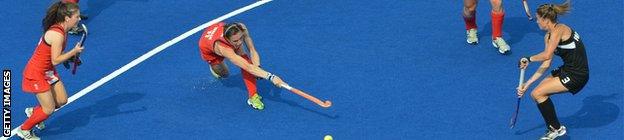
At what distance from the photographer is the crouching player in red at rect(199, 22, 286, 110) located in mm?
9539

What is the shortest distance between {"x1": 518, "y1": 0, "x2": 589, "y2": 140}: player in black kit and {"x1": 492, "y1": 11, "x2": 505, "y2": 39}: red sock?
212 centimetres

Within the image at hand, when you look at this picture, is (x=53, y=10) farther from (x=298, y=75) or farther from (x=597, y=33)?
(x=597, y=33)

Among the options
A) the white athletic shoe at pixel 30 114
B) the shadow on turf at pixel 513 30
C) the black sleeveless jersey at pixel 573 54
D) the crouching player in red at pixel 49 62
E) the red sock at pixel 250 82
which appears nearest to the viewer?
the black sleeveless jersey at pixel 573 54

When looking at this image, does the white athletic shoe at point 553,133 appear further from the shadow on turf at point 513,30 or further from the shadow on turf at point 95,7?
the shadow on turf at point 95,7

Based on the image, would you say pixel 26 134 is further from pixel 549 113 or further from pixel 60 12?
pixel 549 113

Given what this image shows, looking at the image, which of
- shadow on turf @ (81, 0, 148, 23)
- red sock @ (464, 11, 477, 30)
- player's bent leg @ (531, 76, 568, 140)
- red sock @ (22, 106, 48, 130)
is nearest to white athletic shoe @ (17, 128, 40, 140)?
red sock @ (22, 106, 48, 130)

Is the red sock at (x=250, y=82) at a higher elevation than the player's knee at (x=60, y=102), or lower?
higher

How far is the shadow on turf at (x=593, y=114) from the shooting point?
9797 mm

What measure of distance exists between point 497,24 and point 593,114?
6.27ft

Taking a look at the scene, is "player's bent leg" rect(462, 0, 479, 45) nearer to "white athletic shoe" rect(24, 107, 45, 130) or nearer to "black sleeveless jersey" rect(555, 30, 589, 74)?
"black sleeveless jersey" rect(555, 30, 589, 74)

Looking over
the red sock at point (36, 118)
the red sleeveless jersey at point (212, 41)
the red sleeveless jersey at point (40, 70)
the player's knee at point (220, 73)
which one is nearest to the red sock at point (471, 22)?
the player's knee at point (220, 73)

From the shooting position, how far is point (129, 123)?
33.7 feet

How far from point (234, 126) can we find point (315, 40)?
8.18 feet

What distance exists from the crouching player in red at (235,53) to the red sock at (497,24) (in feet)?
10.9
